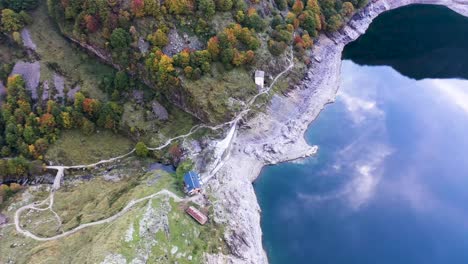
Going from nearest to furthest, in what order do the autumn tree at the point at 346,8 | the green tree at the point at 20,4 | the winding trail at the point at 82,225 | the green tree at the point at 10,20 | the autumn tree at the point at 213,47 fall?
the winding trail at the point at 82,225 < the autumn tree at the point at 213,47 < the green tree at the point at 10,20 < the green tree at the point at 20,4 < the autumn tree at the point at 346,8

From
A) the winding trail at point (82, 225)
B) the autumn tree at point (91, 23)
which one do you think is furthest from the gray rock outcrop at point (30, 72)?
the winding trail at point (82, 225)

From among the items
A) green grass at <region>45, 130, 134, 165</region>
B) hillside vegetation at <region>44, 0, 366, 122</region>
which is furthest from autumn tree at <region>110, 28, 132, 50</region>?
green grass at <region>45, 130, 134, 165</region>

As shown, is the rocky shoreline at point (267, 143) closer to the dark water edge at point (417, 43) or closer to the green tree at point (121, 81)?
the dark water edge at point (417, 43)

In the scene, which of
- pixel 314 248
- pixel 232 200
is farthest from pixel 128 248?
pixel 314 248

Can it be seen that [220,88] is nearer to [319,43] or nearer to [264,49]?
[264,49]

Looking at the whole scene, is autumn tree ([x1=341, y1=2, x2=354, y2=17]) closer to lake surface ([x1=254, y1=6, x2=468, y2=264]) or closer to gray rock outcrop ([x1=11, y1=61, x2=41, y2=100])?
lake surface ([x1=254, y1=6, x2=468, y2=264])

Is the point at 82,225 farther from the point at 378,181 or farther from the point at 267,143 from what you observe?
the point at 378,181
